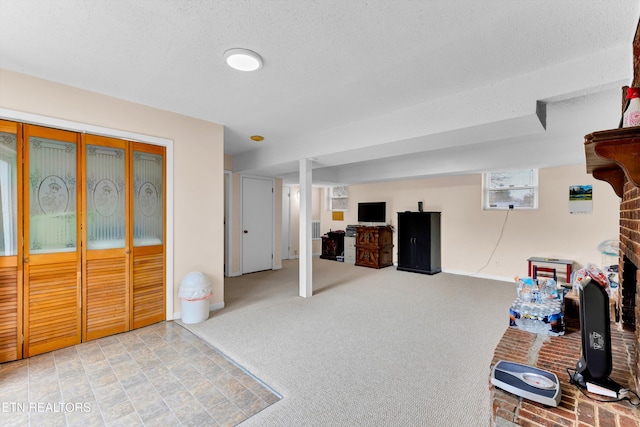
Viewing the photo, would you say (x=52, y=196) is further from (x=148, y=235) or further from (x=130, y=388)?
(x=130, y=388)

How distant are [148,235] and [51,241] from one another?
80cm

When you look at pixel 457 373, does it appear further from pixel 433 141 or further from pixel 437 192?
pixel 437 192

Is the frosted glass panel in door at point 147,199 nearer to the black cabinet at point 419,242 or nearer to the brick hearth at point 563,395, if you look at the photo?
the brick hearth at point 563,395

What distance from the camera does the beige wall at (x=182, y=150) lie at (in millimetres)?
2605

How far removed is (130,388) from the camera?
82.4 inches

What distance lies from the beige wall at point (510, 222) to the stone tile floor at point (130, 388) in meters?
5.09

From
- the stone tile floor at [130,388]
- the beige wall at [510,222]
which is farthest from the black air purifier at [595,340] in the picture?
the beige wall at [510,222]

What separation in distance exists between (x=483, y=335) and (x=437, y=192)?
150 inches

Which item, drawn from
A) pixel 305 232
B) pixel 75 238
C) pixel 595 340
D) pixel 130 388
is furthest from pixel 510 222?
pixel 75 238

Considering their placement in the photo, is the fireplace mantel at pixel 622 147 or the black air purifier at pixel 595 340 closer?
the fireplace mantel at pixel 622 147

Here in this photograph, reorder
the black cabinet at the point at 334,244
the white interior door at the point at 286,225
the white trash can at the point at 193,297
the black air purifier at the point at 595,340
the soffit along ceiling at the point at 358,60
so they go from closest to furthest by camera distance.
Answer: the black air purifier at the point at 595,340
the soffit along ceiling at the point at 358,60
the white trash can at the point at 193,297
the black cabinet at the point at 334,244
the white interior door at the point at 286,225

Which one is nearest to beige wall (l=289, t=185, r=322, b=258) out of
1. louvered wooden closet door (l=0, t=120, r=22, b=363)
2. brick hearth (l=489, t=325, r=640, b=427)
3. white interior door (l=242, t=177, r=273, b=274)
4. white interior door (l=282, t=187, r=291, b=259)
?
white interior door (l=282, t=187, r=291, b=259)

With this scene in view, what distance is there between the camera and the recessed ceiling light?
204 centimetres

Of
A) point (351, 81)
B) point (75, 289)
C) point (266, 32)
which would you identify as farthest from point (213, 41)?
point (75, 289)
